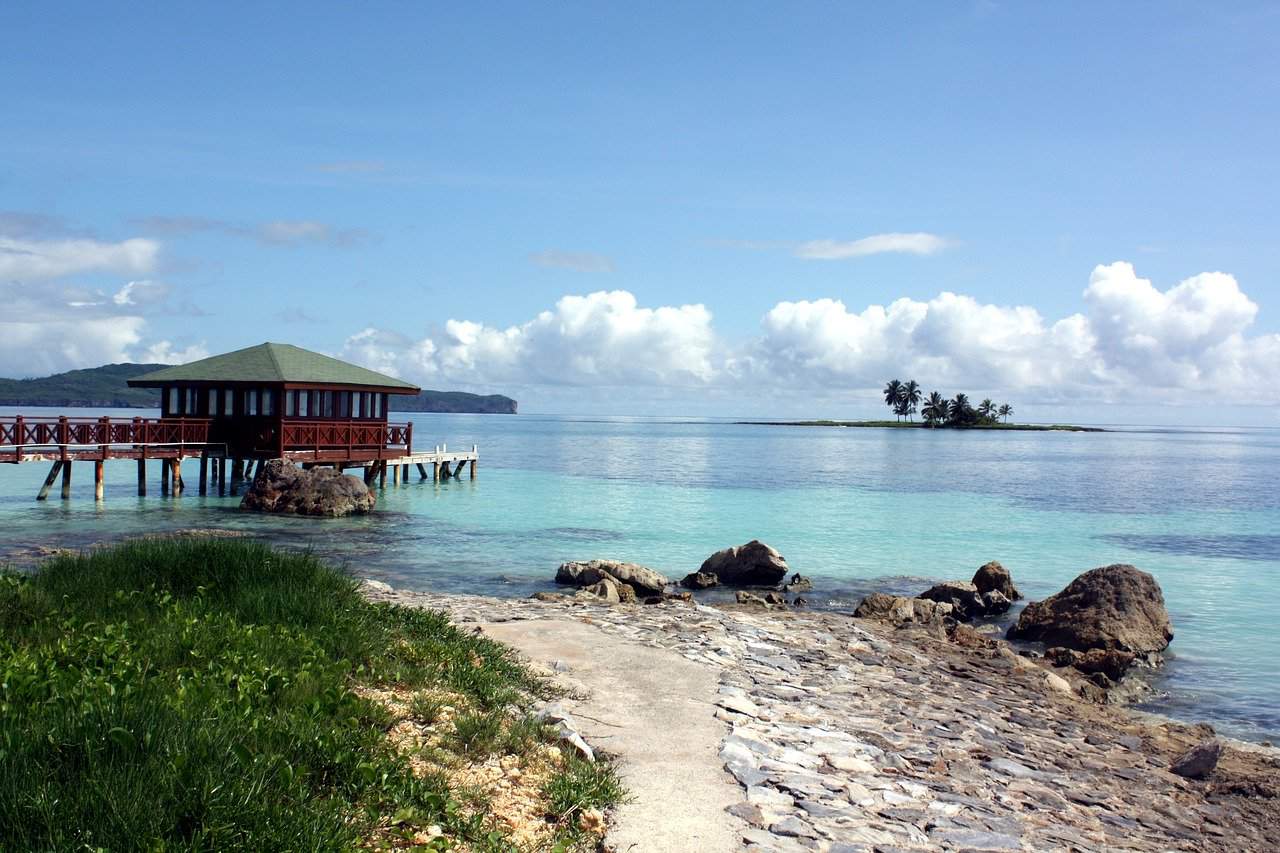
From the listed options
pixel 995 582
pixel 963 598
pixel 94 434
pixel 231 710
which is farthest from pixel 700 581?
pixel 94 434

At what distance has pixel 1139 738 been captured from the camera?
11.0m

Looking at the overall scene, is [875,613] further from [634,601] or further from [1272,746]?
[1272,746]

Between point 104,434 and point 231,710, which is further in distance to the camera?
point 104,434

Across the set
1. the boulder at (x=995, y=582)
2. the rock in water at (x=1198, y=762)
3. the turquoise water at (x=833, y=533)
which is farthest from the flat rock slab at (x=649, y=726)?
the boulder at (x=995, y=582)

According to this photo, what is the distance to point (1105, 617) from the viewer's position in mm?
16547

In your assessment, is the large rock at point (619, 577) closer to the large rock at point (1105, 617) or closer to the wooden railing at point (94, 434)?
the large rock at point (1105, 617)

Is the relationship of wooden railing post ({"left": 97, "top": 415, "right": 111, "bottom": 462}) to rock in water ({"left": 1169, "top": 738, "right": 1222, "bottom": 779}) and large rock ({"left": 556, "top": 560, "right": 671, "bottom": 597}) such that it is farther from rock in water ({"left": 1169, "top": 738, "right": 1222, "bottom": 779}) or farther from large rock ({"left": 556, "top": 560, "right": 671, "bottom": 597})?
rock in water ({"left": 1169, "top": 738, "right": 1222, "bottom": 779})

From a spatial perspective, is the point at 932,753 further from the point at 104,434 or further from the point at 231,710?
the point at 104,434

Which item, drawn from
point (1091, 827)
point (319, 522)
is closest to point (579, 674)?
point (1091, 827)

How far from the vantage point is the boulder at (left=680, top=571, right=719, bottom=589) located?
22172 millimetres

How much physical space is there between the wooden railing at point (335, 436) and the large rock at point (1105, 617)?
29636 mm

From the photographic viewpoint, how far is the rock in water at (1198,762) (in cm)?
971

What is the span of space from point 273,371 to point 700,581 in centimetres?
2330

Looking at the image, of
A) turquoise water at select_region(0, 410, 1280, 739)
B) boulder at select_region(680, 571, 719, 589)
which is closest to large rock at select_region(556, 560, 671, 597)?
turquoise water at select_region(0, 410, 1280, 739)
